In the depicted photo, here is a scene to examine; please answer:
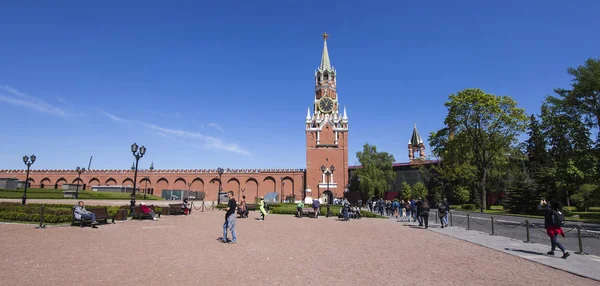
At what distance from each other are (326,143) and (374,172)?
1077 centimetres

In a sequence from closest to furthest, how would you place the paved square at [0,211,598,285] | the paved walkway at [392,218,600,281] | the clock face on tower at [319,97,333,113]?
the paved square at [0,211,598,285] → the paved walkway at [392,218,600,281] → the clock face on tower at [319,97,333,113]

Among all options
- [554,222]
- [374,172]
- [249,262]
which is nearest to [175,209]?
[249,262]

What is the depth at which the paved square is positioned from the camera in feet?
20.2

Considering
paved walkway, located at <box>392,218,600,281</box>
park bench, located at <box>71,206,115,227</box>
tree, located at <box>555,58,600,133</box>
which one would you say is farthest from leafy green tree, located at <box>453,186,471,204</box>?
park bench, located at <box>71,206,115,227</box>

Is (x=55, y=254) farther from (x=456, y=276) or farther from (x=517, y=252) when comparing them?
(x=517, y=252)

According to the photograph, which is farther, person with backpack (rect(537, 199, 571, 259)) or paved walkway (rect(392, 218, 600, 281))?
person with backpack (rect(537, 199, 571, 259))

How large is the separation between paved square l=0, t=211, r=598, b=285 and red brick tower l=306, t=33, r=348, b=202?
4507cm

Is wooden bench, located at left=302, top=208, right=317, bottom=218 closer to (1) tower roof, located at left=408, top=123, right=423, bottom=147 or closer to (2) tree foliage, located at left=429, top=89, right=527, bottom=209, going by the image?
(2) tree foliage, located at left=429, top=89, right=527, bottom=209

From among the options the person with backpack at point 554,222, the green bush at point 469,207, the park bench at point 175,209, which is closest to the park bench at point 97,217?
the park bench at point 175,209

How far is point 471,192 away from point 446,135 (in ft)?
27.8

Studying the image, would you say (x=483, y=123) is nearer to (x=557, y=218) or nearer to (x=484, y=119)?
(x=484, y=119)

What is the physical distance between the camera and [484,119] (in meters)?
34.0

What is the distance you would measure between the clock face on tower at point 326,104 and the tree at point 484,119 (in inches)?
1112

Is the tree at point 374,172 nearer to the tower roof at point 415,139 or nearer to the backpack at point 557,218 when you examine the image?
the tower roof at point 415,139
